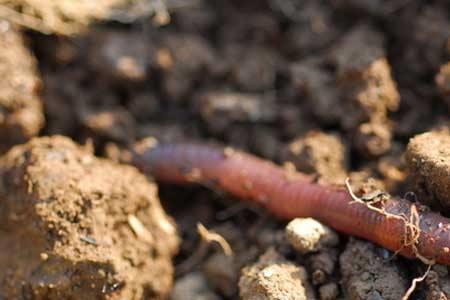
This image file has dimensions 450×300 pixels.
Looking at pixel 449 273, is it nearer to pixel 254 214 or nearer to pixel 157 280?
pixel 254 214

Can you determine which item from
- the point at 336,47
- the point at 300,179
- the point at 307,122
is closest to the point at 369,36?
the point at 336,47

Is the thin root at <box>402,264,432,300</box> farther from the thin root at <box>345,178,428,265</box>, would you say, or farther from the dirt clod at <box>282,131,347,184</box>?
the dirt clod at <box>282,131,347,184</box>

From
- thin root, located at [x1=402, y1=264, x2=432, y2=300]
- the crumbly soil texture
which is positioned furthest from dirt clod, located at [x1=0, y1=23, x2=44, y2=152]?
thin root, located at [x1=402, y1=264, x2=432, y2=300]

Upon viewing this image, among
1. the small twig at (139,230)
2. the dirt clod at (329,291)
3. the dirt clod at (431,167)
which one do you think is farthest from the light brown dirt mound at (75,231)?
the dirt clod at (431,167)

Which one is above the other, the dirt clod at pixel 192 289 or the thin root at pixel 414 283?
the thin root at pixel 414 283

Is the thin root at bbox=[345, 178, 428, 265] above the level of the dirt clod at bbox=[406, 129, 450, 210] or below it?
below

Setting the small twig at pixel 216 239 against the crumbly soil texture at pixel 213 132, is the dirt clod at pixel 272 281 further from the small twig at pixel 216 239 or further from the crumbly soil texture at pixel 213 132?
the small twig at pixel 216 239

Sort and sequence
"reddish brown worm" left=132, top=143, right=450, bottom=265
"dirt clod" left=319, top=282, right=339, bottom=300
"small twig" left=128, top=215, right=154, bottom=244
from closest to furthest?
"reddish brown worm" left=132, top=143, right=450, bottom=265 < "dirt clod" left=319, top=282, right=339, bottom=300 < "small twig" left=128, top=215, right=154, bottom=244
